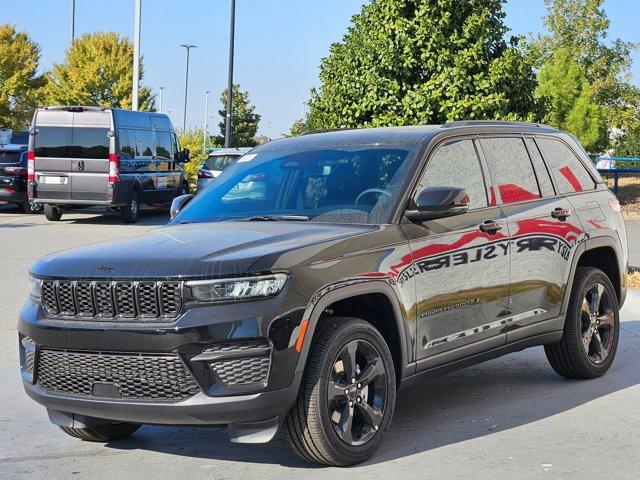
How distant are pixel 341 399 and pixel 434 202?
117 cm

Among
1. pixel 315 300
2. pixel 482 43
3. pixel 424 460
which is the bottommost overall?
pixel 424 460

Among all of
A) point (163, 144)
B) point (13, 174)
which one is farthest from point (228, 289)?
point (13, 174)

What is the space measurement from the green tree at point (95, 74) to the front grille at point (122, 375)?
5833cm

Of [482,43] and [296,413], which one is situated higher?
[482,43]

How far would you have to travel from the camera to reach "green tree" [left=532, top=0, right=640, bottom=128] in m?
54.3

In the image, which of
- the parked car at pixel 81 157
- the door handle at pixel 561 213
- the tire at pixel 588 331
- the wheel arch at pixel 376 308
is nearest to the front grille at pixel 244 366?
the wheel arch at pixel 376 308

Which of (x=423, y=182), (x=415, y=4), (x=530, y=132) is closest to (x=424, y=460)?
(x=423, y=182)

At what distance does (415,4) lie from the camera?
20.9 metres

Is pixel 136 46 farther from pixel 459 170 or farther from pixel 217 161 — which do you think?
pixel 459 170

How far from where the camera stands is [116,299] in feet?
17.1

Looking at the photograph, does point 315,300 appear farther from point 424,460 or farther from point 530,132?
point 530,132

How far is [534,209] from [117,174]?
17567 millimetres

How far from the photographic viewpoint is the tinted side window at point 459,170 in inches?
255

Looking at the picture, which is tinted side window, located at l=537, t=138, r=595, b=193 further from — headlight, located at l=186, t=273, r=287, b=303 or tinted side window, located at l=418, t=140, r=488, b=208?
headlight, located at l=186, t=273, r=287, b=303
